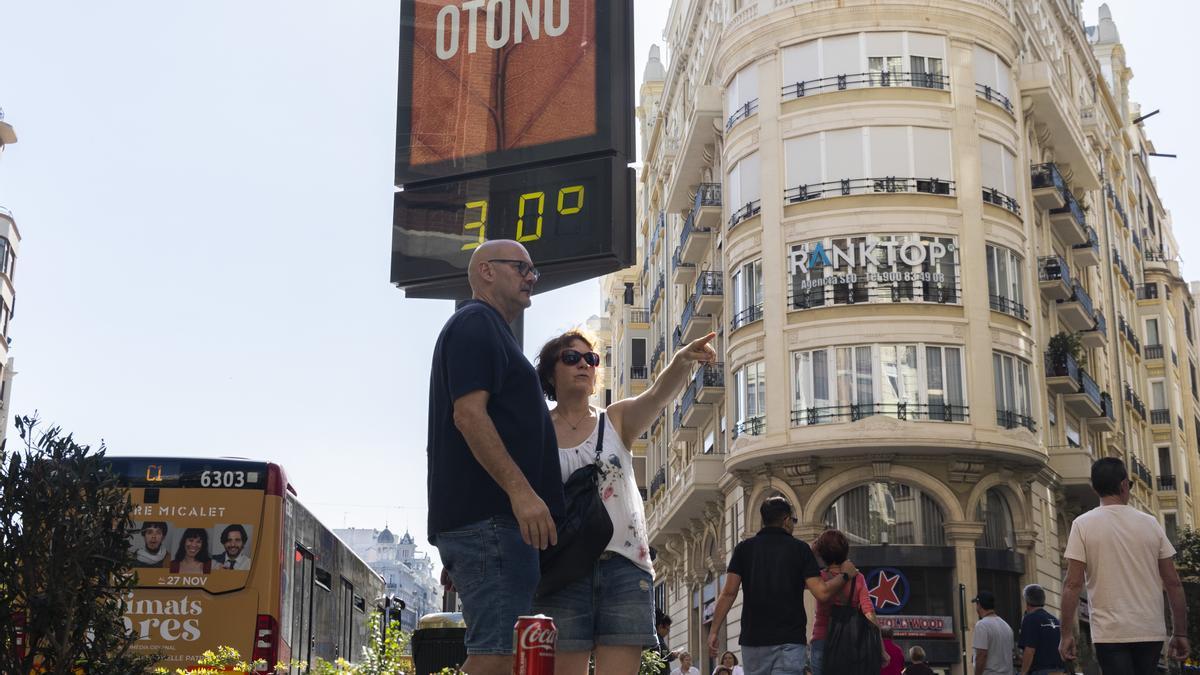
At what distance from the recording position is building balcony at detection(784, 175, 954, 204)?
33.3 m

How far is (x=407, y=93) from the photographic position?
28.0 feet

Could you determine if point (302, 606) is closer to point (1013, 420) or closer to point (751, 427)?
point (751, 427)

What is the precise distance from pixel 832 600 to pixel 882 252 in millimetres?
24959

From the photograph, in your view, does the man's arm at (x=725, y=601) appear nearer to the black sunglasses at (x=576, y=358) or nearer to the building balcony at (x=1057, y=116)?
the black sunglasses at (x=576, y=358)

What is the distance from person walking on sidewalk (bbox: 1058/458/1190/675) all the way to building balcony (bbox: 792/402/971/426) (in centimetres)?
2464

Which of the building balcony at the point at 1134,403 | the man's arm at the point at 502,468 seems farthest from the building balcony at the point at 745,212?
the man's arm at the point at 502,468

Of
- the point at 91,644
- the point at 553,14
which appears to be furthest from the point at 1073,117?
the point at 91,644

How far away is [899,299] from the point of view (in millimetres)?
32688

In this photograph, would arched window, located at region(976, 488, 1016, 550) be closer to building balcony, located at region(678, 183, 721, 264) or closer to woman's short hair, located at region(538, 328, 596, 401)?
building balcony, located at region(678, 183, 721, 264)

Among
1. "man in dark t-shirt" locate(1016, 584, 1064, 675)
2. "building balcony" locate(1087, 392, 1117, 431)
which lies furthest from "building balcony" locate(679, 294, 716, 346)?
"man in dark t-shirt" locate(1016, 584, 1064, 675)

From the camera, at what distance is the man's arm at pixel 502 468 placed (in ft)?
14.8

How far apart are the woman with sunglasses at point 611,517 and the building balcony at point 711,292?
33382mm

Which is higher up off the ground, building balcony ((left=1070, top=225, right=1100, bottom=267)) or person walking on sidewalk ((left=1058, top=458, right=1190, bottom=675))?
building balcony ((left=1070, top=225, right=1100, bottom=267))

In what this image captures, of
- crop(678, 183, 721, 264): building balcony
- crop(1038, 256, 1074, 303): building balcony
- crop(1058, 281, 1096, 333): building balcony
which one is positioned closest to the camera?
crop(1038, 256, 1074, 303): building balcony
